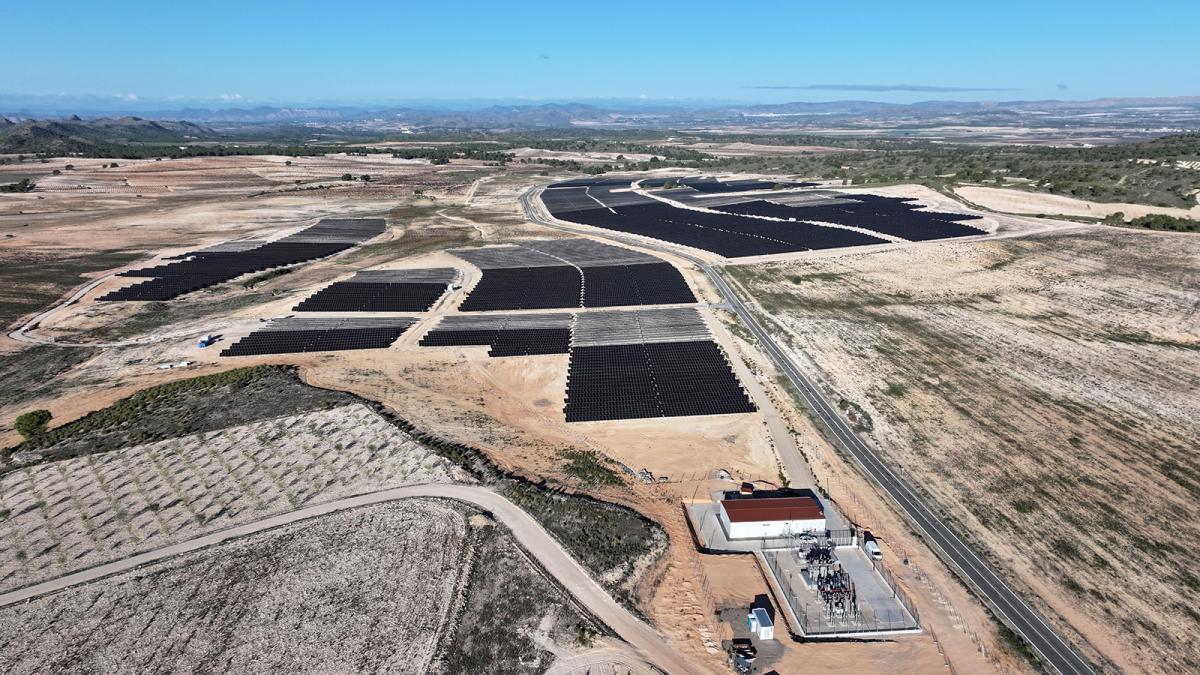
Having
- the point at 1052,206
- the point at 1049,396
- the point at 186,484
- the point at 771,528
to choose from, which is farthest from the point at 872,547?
the point at 1052,206

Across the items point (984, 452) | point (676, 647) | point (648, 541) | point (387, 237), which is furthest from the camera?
point (387, 237)

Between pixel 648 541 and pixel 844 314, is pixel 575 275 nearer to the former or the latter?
pixel 844 314

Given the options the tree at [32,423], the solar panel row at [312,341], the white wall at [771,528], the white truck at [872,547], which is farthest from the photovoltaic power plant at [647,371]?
the tree at [32,423]

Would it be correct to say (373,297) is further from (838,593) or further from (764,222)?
(764,222)

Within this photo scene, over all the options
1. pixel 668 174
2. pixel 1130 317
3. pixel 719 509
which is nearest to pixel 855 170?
pixel 668 174

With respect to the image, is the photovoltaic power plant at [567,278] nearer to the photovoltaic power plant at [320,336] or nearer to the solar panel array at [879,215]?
the photovoltaic power plant at [320,336]

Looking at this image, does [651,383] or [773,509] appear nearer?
[773,509]

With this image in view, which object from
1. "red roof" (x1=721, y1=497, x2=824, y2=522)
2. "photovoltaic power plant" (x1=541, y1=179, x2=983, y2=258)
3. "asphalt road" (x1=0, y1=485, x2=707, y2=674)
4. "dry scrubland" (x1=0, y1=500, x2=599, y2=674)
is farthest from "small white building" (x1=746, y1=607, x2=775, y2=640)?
"photovoltaic power plant" (x1=541, y1=179, x2=983, y2=258)
